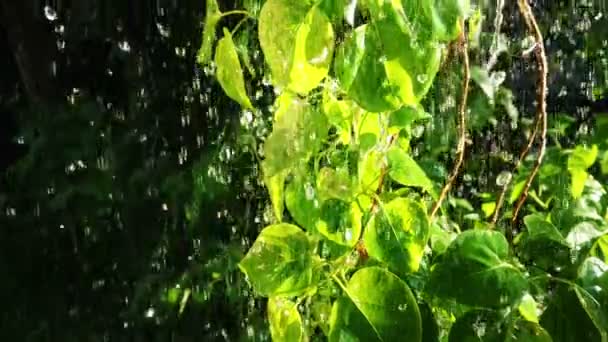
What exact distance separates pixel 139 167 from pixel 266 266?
0.43 m

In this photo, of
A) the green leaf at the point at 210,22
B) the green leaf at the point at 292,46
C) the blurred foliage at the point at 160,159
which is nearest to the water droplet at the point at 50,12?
the blurred foliage at the point at 160,159

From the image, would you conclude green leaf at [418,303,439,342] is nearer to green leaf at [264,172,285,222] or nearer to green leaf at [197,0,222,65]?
green leaf at [264,172,285,222]

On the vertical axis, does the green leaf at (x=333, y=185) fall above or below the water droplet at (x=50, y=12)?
below

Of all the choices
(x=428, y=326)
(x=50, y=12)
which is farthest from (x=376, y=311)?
(x=50, y=12)

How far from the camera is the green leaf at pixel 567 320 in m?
0.43

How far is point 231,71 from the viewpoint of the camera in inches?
17.4

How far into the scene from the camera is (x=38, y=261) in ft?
2.92

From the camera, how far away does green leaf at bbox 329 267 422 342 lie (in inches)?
16.6

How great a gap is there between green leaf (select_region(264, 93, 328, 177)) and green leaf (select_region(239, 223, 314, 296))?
0.14ft

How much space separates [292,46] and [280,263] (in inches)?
5.0

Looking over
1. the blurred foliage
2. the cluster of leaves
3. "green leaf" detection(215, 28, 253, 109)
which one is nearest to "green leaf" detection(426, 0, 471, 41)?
the cluster of leaves

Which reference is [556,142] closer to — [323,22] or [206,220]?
[206,220]

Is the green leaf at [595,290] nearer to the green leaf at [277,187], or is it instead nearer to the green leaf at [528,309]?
the green leaf at [528,309]

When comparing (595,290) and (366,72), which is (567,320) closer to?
(595,290)
